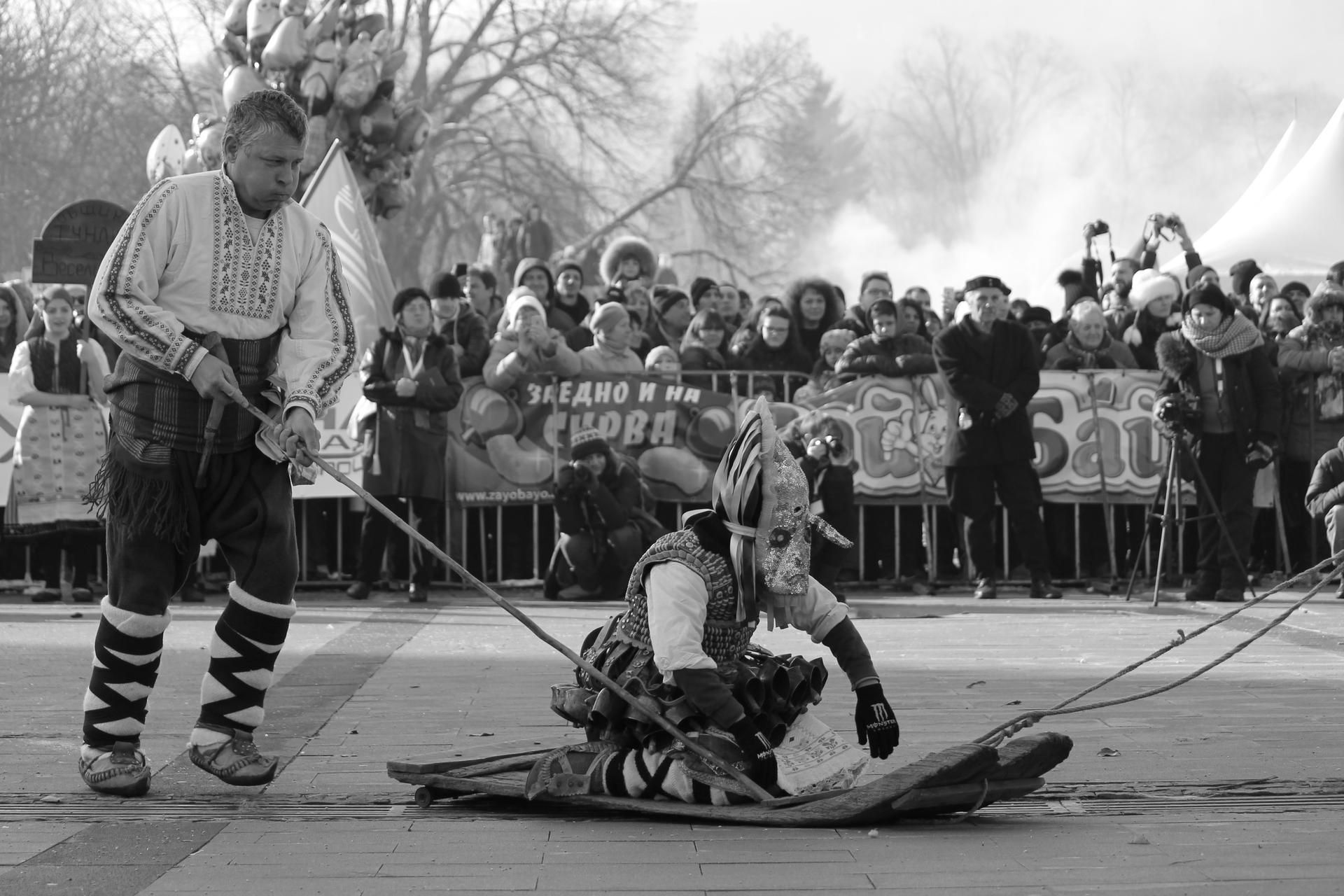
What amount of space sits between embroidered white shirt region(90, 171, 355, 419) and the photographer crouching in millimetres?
6150

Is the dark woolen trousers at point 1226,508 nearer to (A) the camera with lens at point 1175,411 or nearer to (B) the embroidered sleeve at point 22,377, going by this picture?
(A) the camera with lens at point 1175,411

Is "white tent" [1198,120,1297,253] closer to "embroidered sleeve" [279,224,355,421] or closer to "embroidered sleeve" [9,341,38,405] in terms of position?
"embroidered sleeve" [9,341,38,405]

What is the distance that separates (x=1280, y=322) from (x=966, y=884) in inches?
393

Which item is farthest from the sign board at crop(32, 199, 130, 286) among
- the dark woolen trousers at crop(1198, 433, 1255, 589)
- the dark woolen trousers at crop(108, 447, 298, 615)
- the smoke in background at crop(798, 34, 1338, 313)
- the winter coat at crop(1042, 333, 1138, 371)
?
the smoke in background at crop(798, 34, 1338, 313)

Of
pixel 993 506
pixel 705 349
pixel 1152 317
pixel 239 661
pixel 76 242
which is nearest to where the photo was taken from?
pixel 239 661

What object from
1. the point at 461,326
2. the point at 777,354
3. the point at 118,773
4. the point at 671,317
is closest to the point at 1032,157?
the point at 671,317

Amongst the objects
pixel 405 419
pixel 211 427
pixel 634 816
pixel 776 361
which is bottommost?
pixel 634 816

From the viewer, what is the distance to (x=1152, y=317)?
13.2 meters

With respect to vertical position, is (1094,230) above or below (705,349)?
above

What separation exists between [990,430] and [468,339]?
11.2 ft

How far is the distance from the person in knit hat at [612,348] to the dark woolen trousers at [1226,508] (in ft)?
12.1

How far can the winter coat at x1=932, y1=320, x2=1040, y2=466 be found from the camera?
11.4 meters

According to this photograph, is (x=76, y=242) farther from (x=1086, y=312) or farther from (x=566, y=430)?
(x=1086, y=312)

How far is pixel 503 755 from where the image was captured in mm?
4941
